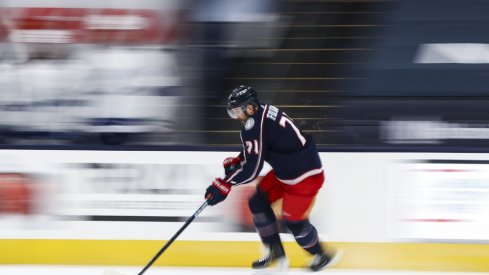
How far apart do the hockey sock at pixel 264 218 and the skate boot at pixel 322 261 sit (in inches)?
11.2

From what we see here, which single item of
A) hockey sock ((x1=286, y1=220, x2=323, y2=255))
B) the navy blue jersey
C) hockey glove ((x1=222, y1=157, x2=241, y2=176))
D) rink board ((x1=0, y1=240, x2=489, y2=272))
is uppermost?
the navy blue jersey

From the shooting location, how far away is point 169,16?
5.38m

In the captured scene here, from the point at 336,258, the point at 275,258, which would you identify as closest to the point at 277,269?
the point at 275,258

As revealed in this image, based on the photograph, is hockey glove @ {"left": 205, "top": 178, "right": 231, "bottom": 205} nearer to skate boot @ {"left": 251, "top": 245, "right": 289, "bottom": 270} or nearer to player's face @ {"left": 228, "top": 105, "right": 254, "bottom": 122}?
player's face @ {"left": 228, "top": 105, "right": 254, "bottom": 122}

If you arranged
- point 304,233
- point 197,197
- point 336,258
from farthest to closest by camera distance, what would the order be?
point 197,197 < point 336,258 < point 304,233

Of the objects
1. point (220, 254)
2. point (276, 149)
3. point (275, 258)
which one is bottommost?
point (220, 254)

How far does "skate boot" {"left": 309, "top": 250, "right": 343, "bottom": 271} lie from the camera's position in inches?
193

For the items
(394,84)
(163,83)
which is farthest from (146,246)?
(394,84)

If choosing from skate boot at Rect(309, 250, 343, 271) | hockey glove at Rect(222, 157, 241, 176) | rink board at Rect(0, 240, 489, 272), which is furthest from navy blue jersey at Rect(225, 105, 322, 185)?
rink board at Rect(0, 240, 489, 272)

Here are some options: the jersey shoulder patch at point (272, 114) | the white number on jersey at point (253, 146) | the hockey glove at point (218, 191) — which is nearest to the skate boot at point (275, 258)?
the hockey glove at point (218, 191)

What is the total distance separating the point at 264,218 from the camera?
187 inches

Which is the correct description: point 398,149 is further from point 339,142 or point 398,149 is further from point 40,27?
point 40,27

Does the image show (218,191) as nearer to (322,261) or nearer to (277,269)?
(277,269)

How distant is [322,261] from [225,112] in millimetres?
1122
